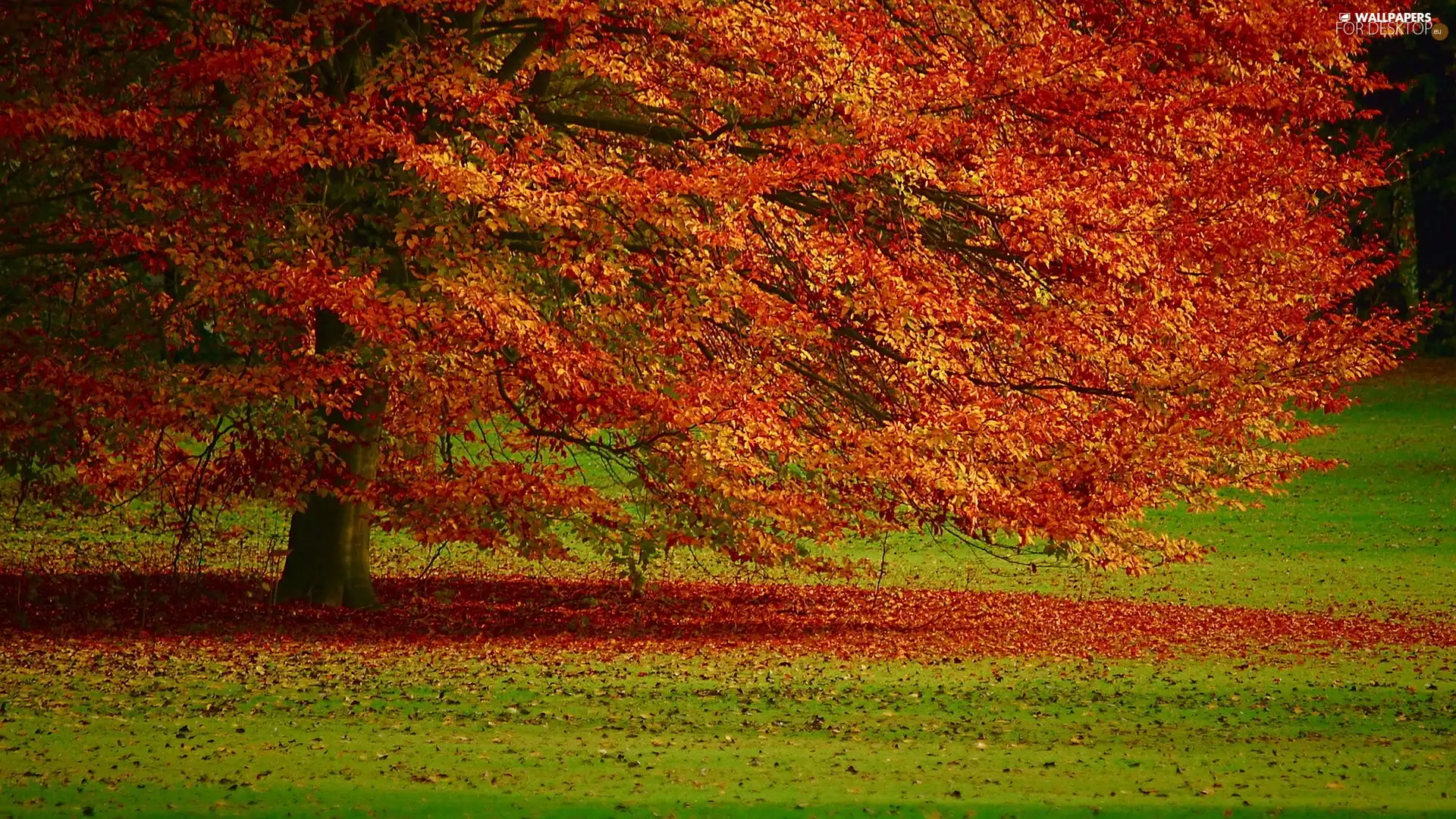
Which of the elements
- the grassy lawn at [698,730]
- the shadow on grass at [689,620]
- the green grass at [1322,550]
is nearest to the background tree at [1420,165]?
the green grass at [1322,550]

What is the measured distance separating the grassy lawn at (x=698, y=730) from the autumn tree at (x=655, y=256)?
161 centimetres

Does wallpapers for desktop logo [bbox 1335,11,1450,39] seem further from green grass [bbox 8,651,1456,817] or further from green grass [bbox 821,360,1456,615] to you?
green grass [bbox 8,651,1456,817]

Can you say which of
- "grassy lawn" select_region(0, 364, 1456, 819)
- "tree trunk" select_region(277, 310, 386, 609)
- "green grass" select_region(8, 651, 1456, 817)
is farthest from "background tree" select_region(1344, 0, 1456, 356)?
"green grass" select_region(8, 651, 1456, 817)

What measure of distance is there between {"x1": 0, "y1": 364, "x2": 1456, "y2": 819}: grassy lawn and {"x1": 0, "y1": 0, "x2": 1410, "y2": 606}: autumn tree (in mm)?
1611

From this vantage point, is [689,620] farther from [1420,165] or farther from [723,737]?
[1420,165]

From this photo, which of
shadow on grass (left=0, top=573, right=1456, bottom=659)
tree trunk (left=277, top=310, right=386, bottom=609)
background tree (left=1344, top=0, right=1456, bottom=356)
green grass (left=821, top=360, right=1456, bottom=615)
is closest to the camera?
shadow on grass (left=0, top=573, right=1456, bottom=659)

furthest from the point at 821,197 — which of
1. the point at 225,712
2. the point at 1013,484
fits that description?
the point at 225,712

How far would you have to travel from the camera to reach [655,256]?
48.2 ft

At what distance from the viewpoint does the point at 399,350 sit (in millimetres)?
13172

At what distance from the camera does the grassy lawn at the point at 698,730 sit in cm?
845

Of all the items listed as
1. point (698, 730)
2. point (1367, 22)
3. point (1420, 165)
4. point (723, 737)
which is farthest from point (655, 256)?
point (1420, 165)

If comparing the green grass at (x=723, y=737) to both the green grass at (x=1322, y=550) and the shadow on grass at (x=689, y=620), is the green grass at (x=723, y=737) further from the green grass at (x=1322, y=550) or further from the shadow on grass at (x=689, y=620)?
the green grass at (x=1322, y=550)

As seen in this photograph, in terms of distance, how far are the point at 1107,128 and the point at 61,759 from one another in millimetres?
10217

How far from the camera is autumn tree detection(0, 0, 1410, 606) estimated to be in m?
13.4
